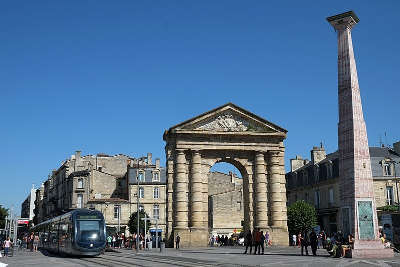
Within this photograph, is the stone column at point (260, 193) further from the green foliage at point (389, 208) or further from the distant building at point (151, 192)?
the distant building at point (151, 192)

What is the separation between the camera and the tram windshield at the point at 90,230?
30.7 metres

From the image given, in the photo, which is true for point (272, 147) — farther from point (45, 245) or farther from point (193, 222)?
point (45, 245)

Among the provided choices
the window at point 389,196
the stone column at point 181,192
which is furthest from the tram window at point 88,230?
the window at point 389,196

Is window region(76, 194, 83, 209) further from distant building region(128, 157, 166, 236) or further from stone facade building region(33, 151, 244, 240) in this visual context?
distant building region(128, 157, 166, 236)

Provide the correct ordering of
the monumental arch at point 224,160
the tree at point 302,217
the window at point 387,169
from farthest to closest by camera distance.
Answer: the tree at point 302,217 < the window at point 387,169 < the monumental arch at point 224,160

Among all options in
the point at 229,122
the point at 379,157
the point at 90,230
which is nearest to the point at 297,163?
the point at 379,157

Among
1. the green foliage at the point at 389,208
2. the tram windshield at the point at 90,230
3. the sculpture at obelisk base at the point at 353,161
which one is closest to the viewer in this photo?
the sculpture at obelisk base at the point at 353,161

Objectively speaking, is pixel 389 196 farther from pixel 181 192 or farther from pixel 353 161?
pixel 353 161

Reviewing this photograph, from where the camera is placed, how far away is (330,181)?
56.9m

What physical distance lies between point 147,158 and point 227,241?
32539mm

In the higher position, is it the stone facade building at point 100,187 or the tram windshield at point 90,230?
the stone facade building at point 100,187

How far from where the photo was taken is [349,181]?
25562 millimetres

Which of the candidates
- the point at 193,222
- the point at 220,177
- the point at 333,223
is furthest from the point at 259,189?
the point at 220,177

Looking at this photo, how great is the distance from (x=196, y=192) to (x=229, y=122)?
23.0ft
